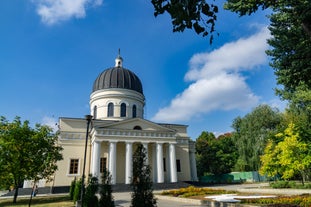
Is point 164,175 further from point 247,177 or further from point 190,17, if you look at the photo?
point 190,17

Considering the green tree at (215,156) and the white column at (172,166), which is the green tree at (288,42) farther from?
the green tree at (215,156)

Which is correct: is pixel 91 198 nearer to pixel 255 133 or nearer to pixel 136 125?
pixel 136 125

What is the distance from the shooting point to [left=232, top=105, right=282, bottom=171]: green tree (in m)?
38.2

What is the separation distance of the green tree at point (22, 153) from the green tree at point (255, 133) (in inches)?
1201

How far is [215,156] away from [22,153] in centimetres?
3959

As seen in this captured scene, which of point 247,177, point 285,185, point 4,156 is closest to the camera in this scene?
point 4,156

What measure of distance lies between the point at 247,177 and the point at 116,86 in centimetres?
2819

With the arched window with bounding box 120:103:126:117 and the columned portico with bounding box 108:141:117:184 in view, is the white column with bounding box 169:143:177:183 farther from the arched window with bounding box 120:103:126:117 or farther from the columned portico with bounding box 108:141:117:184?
the arched window with bounding box 120:103:126:117

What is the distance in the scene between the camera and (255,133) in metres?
39.2

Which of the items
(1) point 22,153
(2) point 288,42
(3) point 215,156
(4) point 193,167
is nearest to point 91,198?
(1) point 22,153

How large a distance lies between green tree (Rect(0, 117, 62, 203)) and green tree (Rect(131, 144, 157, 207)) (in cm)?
1405

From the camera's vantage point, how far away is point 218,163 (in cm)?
5016

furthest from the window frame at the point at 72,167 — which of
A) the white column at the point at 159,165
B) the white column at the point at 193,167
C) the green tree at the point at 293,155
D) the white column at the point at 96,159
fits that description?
the green tree at the point at 293,155

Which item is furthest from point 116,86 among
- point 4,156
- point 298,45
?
point 298,45
